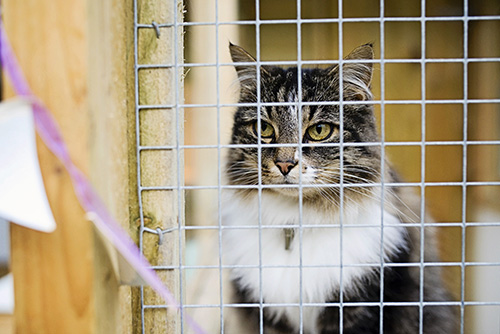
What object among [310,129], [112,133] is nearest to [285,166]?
[310,129]

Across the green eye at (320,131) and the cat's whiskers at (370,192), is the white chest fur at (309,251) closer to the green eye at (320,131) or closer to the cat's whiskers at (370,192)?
the cat's whiskers at (370,192)

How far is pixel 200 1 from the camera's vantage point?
1678mm

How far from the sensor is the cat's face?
134cm

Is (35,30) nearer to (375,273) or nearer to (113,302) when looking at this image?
(113,302)

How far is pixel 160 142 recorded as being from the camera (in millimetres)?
1086

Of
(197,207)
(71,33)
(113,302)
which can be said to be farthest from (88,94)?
(197,207)

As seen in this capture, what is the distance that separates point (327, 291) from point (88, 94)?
3.17 feet

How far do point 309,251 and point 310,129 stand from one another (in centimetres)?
38

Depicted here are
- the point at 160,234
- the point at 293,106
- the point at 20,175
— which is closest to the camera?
the point at 20,175

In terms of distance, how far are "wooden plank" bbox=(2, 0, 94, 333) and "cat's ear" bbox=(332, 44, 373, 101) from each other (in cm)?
80

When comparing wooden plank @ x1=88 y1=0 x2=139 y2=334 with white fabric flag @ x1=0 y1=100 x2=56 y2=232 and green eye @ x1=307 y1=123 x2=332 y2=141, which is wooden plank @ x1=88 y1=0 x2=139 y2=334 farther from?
green eye @ x1=307 y1=123 x2=332 y2=141

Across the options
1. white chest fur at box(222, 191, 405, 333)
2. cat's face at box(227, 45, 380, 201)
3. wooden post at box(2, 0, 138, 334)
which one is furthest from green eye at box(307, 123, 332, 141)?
wooden post at box(2, 0, 138, 334)

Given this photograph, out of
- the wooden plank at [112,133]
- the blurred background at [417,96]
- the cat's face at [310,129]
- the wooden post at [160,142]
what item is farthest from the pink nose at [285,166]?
the blurred background at [417,96]

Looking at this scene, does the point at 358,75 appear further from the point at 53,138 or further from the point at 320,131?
the point at 53,138
